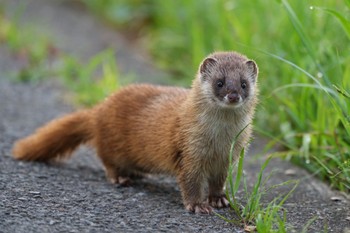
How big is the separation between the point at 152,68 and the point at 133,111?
11.9 feet

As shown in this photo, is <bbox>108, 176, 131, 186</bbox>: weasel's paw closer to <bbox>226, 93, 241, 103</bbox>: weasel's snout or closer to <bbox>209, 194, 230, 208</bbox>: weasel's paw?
<bbox>209, 194, 230, 208</bbox>: weasel's paw

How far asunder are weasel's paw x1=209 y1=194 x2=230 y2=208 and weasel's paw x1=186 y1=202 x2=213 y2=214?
11 cm

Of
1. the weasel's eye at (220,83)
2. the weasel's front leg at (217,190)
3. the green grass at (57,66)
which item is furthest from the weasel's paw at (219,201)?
the green grass at (57,66)

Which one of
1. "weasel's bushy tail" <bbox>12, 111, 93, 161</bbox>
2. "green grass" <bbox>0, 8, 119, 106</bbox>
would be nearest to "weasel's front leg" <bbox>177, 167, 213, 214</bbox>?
"weasel's bushy tail" <bbox>12, 111, 93, 161</bbox>

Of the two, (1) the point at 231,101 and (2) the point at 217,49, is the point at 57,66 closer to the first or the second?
(2) the point at 217,49

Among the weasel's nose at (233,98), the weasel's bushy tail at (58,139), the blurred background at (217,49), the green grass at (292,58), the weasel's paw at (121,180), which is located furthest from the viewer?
the weasel's bushy tail at (58,139)

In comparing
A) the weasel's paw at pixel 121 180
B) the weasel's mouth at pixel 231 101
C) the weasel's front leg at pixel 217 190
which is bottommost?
the weasel's paw at pixel 121 180

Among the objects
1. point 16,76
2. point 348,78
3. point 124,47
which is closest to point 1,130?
point 16,76

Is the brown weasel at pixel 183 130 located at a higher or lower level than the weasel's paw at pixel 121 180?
higher

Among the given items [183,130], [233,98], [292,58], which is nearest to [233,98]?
[233,98]

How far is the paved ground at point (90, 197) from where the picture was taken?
350 centimetres

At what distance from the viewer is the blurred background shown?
4699 mm

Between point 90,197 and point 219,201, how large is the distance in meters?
0.78

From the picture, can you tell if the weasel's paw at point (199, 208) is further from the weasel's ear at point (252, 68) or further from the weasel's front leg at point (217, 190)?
the weasel's ear at point (252, 68)
